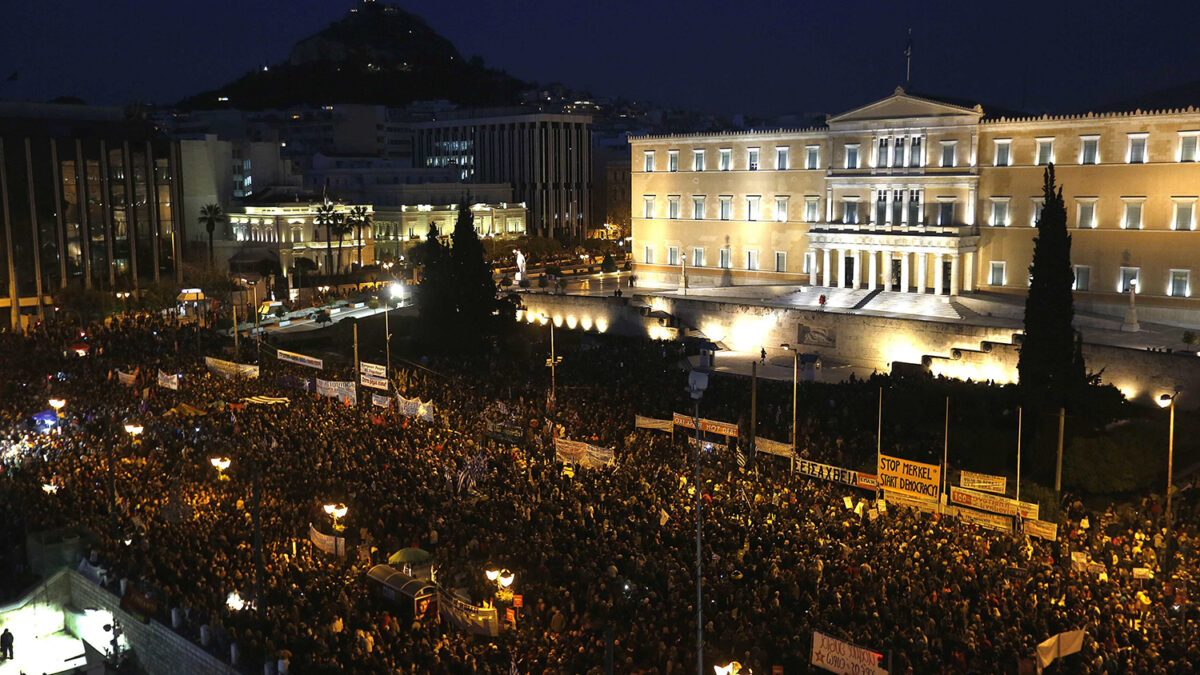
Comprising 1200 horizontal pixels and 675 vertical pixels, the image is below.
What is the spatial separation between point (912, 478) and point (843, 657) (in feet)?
29.4

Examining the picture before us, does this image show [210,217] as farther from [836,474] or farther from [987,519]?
[987,519]

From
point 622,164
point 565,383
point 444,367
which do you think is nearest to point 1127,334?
point 565,383

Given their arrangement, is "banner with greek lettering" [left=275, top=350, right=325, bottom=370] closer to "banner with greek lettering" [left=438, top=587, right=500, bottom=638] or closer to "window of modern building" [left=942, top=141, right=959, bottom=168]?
"banner with greek lettering" [left=438, top=587, right=500, bottom=638]

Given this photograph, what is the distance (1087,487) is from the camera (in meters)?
28.9

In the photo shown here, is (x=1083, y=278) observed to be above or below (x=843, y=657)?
above

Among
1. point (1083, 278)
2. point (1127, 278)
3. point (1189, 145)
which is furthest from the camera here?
point (1083, 278)

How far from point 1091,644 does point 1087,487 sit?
42.3 ft

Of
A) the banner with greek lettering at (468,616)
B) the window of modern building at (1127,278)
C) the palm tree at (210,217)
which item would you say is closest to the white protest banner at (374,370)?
the banner with greek lettering at (468,616)

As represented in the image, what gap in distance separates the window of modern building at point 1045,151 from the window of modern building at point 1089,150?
4.37 ft

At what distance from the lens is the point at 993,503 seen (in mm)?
23312

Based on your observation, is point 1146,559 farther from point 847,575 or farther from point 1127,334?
point 1127,334

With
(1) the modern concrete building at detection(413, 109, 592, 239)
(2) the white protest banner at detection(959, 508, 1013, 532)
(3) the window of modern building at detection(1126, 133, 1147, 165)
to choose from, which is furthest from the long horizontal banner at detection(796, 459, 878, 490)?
(1) the modern concrete building at detection(413, 109, 592, 239)

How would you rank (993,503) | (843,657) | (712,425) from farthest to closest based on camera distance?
(712,425) → (993,503) → (843,657)

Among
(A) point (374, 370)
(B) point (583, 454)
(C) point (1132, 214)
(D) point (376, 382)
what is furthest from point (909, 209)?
(B) point (583, 454)
